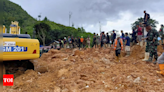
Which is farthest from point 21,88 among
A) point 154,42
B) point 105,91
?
point 154,42

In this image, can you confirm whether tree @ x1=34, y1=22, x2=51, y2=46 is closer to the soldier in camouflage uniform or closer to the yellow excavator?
the yellow excavator

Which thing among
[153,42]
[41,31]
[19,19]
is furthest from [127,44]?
[19,19]

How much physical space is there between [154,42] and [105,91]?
3461mm

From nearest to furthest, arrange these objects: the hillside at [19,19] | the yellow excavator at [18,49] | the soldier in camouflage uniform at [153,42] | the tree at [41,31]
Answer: the yellow excavator at [18,49] → the soldier in camouflage uniform at [153,42] → the tree at [41,31] → the hillside at [19,19]

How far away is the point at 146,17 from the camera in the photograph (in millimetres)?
7281

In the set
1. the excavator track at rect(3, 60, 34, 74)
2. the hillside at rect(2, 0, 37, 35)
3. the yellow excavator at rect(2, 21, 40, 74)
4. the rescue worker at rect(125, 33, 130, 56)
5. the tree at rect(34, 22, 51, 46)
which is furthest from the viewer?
the hillside at rect(2, 0, 37, 35)

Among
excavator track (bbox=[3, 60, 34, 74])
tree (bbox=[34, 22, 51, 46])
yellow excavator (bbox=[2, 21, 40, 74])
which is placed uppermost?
tree (bbox=[34, 22, 51, 46])

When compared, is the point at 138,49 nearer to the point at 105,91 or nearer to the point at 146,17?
the point at 146,17

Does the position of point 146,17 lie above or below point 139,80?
above

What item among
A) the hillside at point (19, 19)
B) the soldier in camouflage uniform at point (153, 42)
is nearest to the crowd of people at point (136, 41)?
the soldier in camouflage uniform at point (153, 42)

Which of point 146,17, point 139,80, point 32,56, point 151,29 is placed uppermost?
point 146,17

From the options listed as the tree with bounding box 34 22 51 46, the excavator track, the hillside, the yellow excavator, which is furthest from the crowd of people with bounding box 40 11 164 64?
the hillside

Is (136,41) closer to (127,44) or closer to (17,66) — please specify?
(127,44)

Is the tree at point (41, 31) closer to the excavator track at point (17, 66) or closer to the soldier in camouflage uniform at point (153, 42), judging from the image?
the excavator track at point (17, 66)
